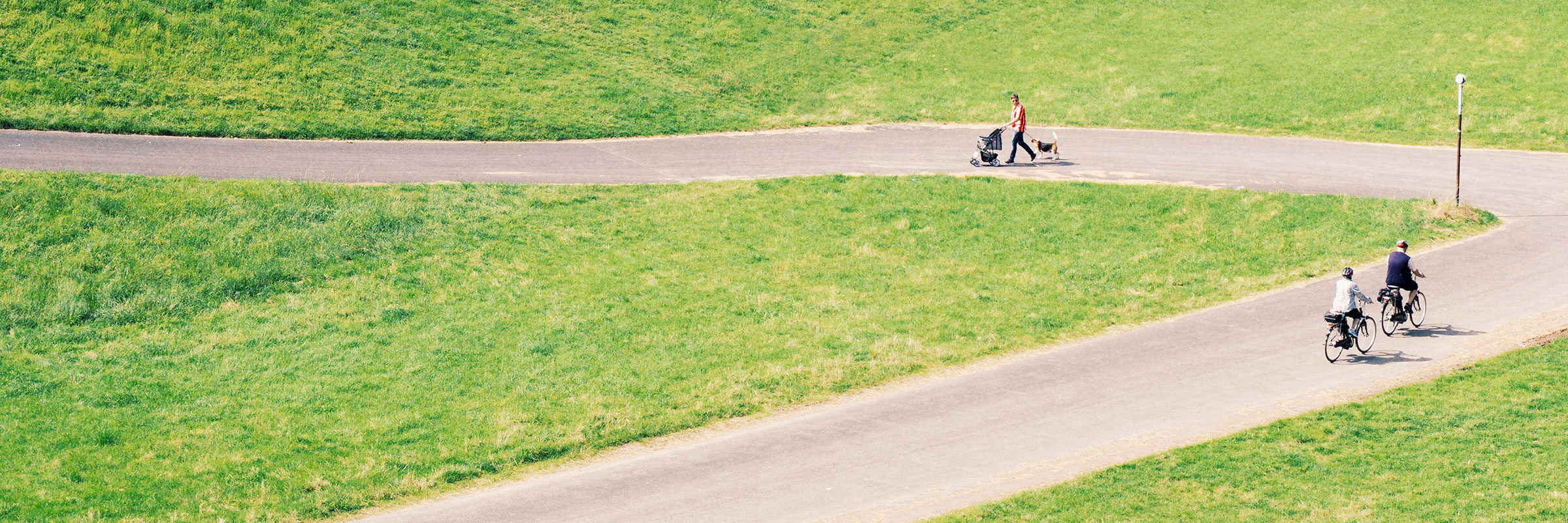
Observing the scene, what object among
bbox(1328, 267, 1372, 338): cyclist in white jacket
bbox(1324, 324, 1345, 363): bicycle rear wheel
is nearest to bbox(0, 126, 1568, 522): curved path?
bbox(1324, 324, 1345, 363): bicycle rear wheel

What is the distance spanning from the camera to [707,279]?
2614cm

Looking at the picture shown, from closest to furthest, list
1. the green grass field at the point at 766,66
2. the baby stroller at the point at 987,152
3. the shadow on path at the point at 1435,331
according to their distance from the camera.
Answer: the shadow on path at the point at 1435,331 < the baby stroller at the point at 987,152 < the green grass field at the point at 766,66

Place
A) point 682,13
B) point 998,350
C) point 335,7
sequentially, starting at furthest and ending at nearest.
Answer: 1. point 682,13
2. point 335,7
3. point 998,350

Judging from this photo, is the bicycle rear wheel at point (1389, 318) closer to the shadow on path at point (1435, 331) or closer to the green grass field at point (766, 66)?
the shadow on path at point (1435, 331)

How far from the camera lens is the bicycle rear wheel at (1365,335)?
71.7 feet

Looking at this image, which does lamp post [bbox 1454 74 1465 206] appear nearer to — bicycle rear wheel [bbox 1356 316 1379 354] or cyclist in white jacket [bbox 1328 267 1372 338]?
bicycle rear wheel [bbox 1356 316 1379 354]

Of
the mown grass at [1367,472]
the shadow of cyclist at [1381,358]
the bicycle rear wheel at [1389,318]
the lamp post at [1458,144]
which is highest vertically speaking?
the lamp post at [1458,144]

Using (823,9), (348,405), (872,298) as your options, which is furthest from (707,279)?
(823,9)

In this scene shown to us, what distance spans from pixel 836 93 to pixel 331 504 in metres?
26.4

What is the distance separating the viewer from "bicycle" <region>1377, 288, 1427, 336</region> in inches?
884

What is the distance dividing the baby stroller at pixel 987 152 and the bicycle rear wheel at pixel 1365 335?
12.3 metres

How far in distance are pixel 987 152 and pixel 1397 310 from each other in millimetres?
12619

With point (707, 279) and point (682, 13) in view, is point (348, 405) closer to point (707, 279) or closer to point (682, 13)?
point (707, 279)

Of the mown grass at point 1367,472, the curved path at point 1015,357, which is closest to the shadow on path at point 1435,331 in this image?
the curved path at point 1015,357
